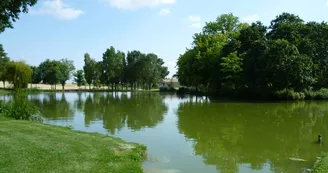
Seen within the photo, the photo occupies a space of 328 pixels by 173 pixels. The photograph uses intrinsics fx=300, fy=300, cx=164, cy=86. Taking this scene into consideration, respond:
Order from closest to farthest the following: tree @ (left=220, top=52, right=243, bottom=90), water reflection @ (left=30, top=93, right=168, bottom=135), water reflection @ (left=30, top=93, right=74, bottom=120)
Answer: water reflection @ (left=30, top=93, right=168, bottom=135) → water reflection @ (left=30, top=93, right=74, bottom=120) → tree @ (left=220, top=52, right=243, bottom=90)

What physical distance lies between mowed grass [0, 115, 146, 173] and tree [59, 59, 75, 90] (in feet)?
288

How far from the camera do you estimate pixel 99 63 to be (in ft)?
328

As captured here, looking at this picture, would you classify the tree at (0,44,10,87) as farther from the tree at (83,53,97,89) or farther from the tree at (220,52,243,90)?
the tree at (220,52,243,90)

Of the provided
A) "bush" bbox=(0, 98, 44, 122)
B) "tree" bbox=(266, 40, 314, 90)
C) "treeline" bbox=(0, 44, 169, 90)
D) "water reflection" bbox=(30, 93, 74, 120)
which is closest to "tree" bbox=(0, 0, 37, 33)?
"bush" bbox=(0, 98, 44, 122)

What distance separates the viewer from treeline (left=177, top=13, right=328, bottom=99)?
3966cm

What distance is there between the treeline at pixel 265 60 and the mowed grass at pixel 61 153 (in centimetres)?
3372

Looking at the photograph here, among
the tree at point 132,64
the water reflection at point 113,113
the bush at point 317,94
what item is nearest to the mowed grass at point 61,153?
the water reflection at point 113,113

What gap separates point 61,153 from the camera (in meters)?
8.07

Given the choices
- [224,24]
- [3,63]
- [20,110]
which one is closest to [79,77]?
[3,63]

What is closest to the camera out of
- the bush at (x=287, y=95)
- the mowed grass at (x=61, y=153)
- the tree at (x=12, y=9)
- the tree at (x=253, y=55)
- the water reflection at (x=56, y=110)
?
the mowed grass at (x=61, y=153)

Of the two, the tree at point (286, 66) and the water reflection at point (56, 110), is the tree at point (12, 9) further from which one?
the tree at point (286, 66)

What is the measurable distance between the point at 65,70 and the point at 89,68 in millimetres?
7631

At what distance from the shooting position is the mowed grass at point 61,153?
6977 millimetres

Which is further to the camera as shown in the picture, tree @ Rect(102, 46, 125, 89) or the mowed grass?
tree @ Rect(102, 46, 125, 89)
